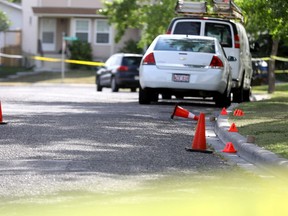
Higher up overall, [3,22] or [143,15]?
[143,15]

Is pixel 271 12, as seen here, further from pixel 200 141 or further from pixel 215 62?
pixel 200 141

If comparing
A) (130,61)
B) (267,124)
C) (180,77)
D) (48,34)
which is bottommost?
(48,34)

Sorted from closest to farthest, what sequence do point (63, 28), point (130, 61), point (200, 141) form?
1. point (200, 141)
2. point (130, 61)
3. point (63, 28)

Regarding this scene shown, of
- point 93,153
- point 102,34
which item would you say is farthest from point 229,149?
Result: point 102,34

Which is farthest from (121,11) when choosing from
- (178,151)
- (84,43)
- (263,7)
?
(178,151)

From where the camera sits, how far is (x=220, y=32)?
2517 centimetres

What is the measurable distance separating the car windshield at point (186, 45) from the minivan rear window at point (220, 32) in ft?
7.68

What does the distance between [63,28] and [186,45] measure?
39713mm

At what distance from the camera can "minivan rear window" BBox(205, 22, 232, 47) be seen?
81.9 ft

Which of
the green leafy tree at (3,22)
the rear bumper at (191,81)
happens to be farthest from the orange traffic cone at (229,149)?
the green leafy tree at (3,22)

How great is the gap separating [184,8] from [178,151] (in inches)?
536

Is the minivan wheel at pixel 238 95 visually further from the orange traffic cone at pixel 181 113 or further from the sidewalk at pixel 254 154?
the sidewalk at pixel 254 154

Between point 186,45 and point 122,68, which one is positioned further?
point 122,68

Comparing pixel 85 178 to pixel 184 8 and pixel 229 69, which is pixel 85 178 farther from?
pixel 184 8
